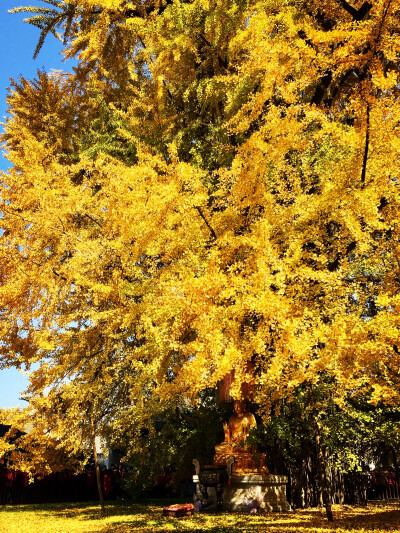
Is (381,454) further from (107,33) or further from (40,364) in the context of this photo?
(107,33)

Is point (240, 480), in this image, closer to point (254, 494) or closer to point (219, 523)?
point (254, 494)

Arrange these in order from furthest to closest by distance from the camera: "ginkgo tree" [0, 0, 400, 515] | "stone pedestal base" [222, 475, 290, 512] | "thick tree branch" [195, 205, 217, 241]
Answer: "stone pedestal base" [222, 475, 290, 512], "thick tree branch" [195, 205, 217, 241], "ginkgo tree" [0, 0, 400, 515]

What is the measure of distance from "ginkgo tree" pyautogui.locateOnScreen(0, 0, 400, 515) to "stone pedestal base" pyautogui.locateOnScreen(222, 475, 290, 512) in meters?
2.11

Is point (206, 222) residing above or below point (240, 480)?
above

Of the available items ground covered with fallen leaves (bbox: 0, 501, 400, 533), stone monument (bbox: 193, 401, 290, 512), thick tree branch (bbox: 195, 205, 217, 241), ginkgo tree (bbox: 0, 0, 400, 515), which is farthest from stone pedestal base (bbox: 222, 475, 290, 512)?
thick tree branch (bbox: 195, 205, 217, 241)

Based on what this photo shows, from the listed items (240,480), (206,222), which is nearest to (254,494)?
(240,480)

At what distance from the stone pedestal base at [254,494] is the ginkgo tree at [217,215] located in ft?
6.94

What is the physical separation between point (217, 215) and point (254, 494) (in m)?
5.52

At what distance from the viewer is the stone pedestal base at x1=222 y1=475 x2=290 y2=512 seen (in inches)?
304

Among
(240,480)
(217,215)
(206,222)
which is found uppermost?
(217,215)

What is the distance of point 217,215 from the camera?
6840 millimetres

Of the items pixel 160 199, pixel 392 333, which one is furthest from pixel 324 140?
pixel 392 333

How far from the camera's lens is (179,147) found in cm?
1017

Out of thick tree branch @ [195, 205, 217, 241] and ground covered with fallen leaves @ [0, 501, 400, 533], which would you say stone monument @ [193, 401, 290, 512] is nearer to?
ground covered with fallen leaves @ [0, 501, 400, 533]
